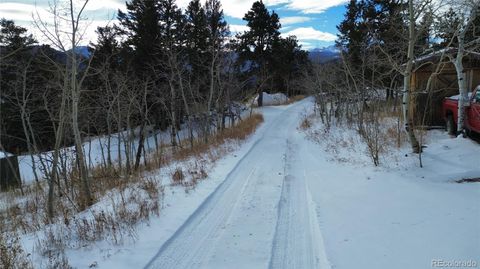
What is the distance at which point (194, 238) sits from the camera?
5.27 m

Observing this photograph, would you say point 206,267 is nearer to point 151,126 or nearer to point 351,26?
point 151,126

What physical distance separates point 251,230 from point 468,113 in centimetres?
896

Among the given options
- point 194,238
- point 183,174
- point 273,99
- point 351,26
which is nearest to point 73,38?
point 183,174

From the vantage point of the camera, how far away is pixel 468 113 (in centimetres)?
1045

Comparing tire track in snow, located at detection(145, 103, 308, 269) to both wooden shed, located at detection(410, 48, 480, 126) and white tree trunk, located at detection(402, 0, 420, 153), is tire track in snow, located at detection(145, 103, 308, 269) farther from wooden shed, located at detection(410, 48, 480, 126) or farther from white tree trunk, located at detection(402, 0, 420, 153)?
wooden shed, located at detection(410, 48, 480, 126)

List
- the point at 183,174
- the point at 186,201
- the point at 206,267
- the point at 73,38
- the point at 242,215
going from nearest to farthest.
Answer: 1. the point at 206,267
2. the point at 242,215
3. the point at 186,201
4. the point at 73,38
5. the point at 183,174

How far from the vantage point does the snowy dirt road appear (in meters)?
4.52

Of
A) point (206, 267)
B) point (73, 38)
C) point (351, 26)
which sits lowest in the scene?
point (206, 267)

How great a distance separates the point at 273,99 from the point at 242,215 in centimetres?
4201

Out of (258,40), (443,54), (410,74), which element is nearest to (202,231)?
(410,74)

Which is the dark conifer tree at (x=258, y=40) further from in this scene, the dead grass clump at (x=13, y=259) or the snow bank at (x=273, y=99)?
the dead grass clump at (x=13, y=259)

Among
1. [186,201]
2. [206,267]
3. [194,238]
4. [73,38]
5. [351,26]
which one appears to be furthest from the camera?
[351,26]

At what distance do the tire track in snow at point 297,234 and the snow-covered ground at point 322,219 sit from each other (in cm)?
2

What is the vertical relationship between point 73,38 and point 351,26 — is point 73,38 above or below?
below
